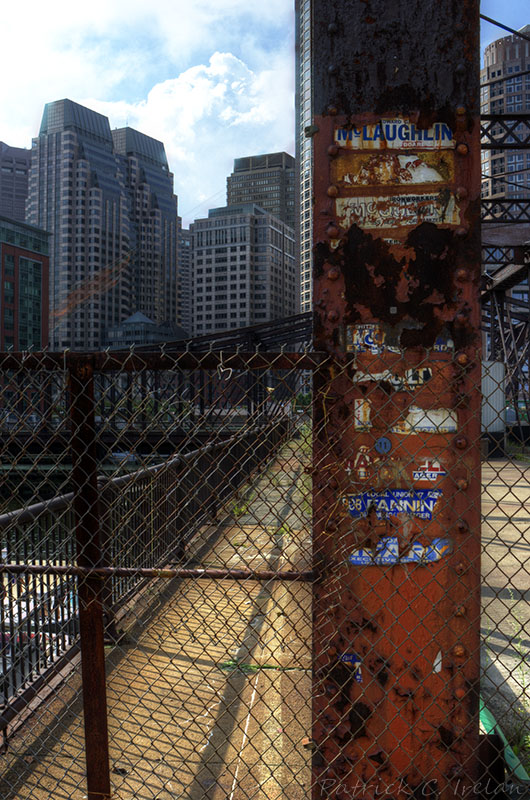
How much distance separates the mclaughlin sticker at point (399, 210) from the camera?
295cm

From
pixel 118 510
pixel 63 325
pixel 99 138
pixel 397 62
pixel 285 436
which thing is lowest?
pixel 118 510

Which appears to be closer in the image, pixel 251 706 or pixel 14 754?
pixel 14 754

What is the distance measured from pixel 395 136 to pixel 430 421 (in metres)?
1.33

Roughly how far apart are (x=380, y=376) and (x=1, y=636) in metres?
3.19

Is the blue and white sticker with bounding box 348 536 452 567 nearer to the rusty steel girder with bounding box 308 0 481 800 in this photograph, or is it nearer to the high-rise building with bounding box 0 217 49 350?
the rusty steel girder with bounding box 308 0 481 800

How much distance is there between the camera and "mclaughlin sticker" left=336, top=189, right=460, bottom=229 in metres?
2.95

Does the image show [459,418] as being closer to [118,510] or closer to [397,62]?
[397,62]

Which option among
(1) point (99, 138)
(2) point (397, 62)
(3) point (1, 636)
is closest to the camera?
(2) point (397, 62)

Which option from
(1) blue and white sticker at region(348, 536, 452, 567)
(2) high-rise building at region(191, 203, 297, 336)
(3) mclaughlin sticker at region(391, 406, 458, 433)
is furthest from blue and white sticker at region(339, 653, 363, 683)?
(2) high-rise building at region(191, 203, 297, 336)

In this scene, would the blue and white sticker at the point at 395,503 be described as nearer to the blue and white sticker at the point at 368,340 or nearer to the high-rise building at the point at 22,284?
the blue and white sticker at the point at 368,340

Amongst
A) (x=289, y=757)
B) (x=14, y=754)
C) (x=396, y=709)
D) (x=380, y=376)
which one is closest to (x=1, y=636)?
(x=14, y=754)

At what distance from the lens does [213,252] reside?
533ft

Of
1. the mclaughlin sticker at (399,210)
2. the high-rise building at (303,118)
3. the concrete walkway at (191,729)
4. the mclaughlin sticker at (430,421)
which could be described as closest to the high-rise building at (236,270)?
the high-rise building at (303,118)

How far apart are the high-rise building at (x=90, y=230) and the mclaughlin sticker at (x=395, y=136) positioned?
152 metres
